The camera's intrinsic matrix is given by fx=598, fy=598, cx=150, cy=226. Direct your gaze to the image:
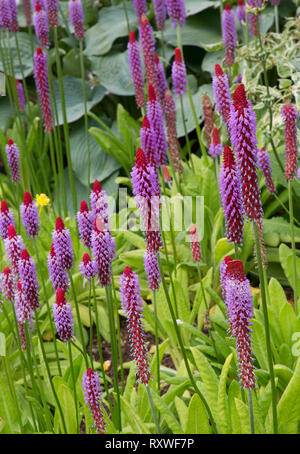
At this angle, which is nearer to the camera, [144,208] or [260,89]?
[144,208]

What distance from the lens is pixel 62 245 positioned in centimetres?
226

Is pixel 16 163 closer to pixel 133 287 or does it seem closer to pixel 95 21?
pixel 133 287

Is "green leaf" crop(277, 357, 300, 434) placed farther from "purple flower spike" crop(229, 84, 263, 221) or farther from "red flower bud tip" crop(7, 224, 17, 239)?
"red flower bud tip" crop(7, 224, 17, 239)

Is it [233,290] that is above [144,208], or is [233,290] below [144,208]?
below

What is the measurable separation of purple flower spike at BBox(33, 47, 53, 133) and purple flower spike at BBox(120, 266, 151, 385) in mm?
2206

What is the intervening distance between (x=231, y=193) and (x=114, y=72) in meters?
4.88

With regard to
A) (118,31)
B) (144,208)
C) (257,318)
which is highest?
(118,31)

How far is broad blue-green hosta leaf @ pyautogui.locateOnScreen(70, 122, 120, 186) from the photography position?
5906 millimetres

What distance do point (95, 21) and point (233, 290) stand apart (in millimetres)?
6401

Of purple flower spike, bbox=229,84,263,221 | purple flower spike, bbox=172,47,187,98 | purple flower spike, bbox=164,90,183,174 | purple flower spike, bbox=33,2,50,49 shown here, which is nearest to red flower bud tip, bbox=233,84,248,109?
purple flower spike, bbox=229,84,263,221

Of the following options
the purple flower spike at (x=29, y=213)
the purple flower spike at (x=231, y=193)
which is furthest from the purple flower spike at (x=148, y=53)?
the purple flower spike at (x=231, y=193)

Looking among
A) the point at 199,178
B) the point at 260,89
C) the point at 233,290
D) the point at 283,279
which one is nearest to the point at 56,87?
the point at 199,178

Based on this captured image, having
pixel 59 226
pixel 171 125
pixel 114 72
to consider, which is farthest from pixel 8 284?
pixel 114 72

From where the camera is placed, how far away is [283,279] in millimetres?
4094
